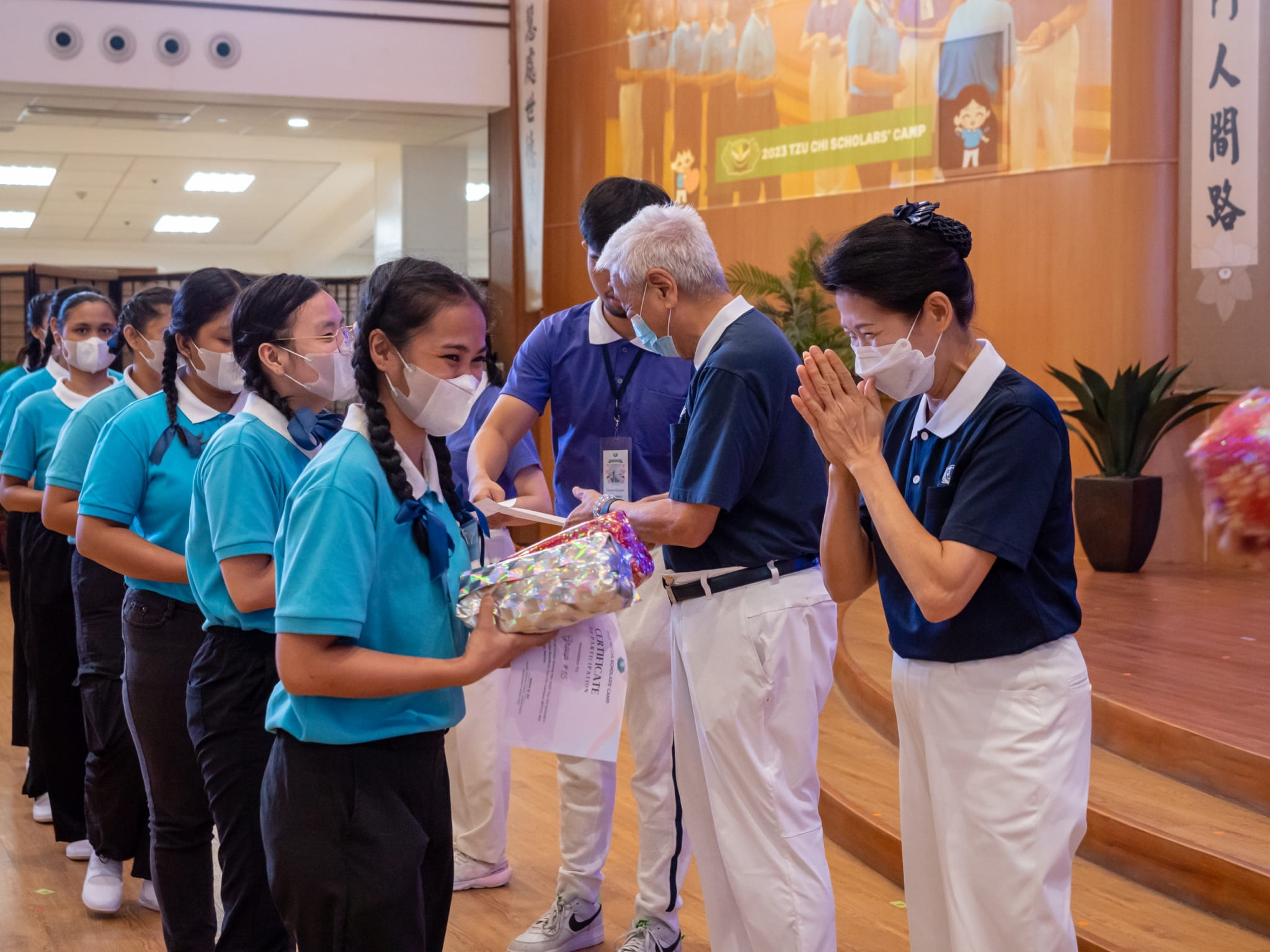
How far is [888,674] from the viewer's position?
4746 mm

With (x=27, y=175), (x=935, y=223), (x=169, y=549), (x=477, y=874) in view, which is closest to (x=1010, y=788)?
(x=935, y=223)

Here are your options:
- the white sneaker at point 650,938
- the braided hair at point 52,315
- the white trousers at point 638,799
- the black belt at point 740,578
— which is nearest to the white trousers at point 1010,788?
the black belt at point 740,578

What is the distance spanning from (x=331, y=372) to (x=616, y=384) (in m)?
1.00

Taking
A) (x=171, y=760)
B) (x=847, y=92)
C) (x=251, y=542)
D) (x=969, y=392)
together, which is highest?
(x=847, y=92)

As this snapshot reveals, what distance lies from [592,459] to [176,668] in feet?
3.52

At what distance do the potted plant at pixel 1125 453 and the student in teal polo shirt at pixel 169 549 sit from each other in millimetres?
5109

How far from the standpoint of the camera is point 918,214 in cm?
185

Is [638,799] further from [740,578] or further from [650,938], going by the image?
[740,578]

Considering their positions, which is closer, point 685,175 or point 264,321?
point 264,321

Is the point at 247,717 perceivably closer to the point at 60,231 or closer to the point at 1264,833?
A: the point at 1264,833

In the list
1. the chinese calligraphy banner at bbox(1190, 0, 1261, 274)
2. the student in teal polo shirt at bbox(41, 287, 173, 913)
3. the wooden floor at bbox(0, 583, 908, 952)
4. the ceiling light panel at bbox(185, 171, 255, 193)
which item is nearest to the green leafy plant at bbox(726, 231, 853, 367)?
the chinese calligraphy banner at bbox(1190, 0, 1261, 274)

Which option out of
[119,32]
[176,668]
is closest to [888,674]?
[176,668]

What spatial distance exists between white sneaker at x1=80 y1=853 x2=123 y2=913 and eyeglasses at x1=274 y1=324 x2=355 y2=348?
2.00m

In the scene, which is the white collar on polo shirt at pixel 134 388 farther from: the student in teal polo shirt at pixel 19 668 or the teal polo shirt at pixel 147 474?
the student in teal polo shirt at pixel 19 668
